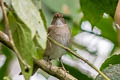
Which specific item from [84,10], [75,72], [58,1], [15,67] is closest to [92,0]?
[84,10]

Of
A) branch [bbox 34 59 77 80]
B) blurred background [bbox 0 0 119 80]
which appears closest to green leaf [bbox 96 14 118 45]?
blurred background [bbox 0 0 119 80]

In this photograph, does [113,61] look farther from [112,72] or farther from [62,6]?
[62,6]

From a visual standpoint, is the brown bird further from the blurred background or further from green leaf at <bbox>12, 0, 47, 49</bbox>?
green leaf at <bbox>12, 0, 47, 49</bbox>

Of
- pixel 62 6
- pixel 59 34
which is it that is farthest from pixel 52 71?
pixel 59 34

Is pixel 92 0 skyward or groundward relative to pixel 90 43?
skyward

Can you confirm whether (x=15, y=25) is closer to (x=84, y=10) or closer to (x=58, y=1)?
(x=84, y=10)

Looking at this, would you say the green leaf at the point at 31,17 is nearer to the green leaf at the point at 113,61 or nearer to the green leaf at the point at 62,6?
the green leaf at the point at 113,61

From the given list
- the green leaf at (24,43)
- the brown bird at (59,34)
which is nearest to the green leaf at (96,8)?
the brown bird at (59,34)
